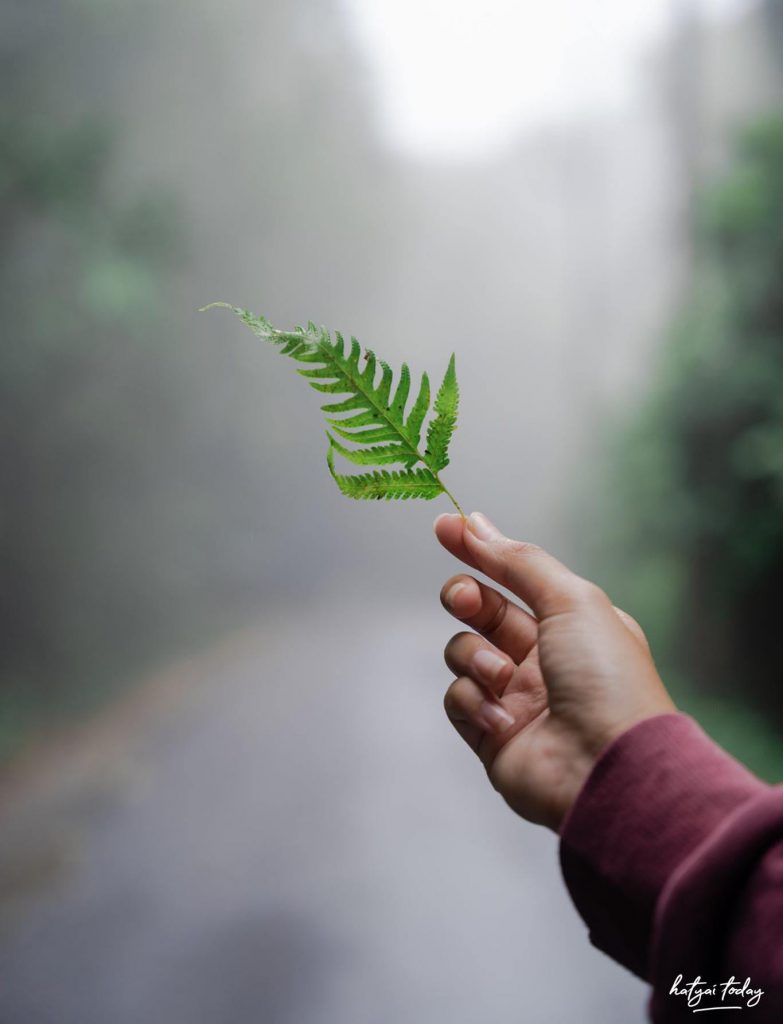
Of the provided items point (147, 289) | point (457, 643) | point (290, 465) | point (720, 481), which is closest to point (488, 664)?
point (457, 643)

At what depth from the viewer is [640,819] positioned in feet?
1.49

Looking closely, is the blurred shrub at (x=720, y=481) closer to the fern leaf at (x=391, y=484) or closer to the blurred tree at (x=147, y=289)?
the blurred tree at (x=147, y=289)

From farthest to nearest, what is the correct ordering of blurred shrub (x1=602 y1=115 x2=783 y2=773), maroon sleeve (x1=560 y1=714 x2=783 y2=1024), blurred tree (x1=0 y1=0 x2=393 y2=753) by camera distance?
blurred shrub (x1=602 y1=115 x2=783 y2=773), blurred tree (x1=0 y1=0 x2=393 y2=753), maroon sleeve (x1=560 y1=714 x2=783 y2=1024)

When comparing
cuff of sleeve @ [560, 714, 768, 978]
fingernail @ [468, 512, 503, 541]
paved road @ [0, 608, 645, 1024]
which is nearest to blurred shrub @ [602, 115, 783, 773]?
paved road @ [0, 608, 645, 1024]

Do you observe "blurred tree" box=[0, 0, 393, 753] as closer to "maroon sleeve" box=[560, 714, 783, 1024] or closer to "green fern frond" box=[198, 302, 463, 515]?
"green fern frond" box=[198, 302, 463, 515]

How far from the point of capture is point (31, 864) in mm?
1535

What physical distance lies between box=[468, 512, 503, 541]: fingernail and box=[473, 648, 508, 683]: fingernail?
9 centimetres

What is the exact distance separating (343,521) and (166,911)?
82 cm

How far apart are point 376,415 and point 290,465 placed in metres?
1.16

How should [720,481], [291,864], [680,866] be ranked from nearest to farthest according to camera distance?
[680,866], [291,864], [720,481]

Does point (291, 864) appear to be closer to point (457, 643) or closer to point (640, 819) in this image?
point (457, 643)

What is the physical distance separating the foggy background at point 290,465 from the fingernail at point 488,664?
1146mm

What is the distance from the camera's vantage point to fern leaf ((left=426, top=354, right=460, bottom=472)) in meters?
0.59

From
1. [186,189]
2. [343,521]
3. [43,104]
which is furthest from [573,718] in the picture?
[43,104]
